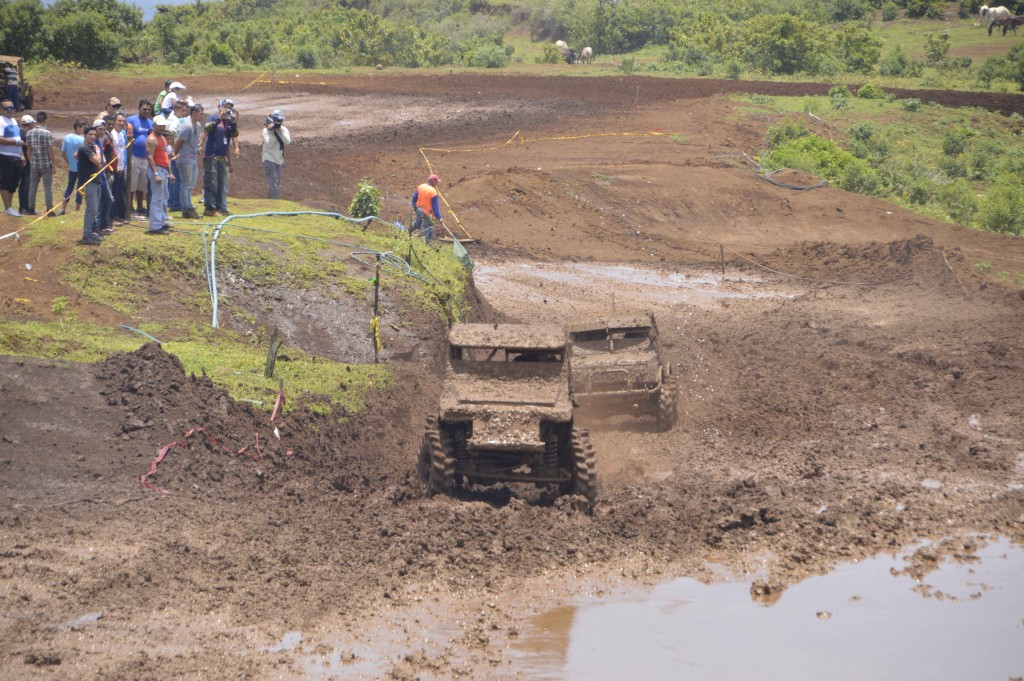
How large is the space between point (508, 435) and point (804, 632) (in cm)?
378

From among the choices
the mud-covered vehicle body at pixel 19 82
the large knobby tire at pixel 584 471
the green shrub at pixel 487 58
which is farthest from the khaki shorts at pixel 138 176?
the green shrub at pixel 487 58

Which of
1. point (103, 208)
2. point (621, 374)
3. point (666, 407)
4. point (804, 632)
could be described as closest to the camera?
point (804, 632)

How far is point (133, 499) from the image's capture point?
12211 millimetres

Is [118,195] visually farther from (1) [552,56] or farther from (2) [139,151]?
(1) [552,56]

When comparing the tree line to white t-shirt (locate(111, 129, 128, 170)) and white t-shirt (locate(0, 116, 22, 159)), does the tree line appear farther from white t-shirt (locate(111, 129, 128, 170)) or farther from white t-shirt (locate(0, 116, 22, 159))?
white t-shirt (locate(111, 129, 128, 170))

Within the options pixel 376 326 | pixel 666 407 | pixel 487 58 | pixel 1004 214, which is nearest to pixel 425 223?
pixel 376 326

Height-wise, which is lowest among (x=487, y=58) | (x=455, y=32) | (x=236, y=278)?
(x=236, y=278)

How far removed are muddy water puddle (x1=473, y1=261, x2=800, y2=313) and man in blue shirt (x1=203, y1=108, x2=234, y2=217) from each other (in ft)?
19.2

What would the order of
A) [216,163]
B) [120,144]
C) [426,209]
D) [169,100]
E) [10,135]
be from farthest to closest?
1. [426,209]
2. [169,100]
3. [216,163]
4. [10,135]
5. [120,144]

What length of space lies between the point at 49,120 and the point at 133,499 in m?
24.3

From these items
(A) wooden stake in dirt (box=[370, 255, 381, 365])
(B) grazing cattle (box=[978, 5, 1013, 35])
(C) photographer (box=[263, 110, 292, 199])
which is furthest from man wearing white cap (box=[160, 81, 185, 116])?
(B) grazing cattle (box=[978, 5, 1013, 35])

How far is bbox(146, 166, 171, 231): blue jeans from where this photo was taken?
18.1 m

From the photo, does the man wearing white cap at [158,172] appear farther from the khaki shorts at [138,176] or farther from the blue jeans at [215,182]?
the blue jeans at [215,182]

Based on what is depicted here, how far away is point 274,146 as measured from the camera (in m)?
23.1
